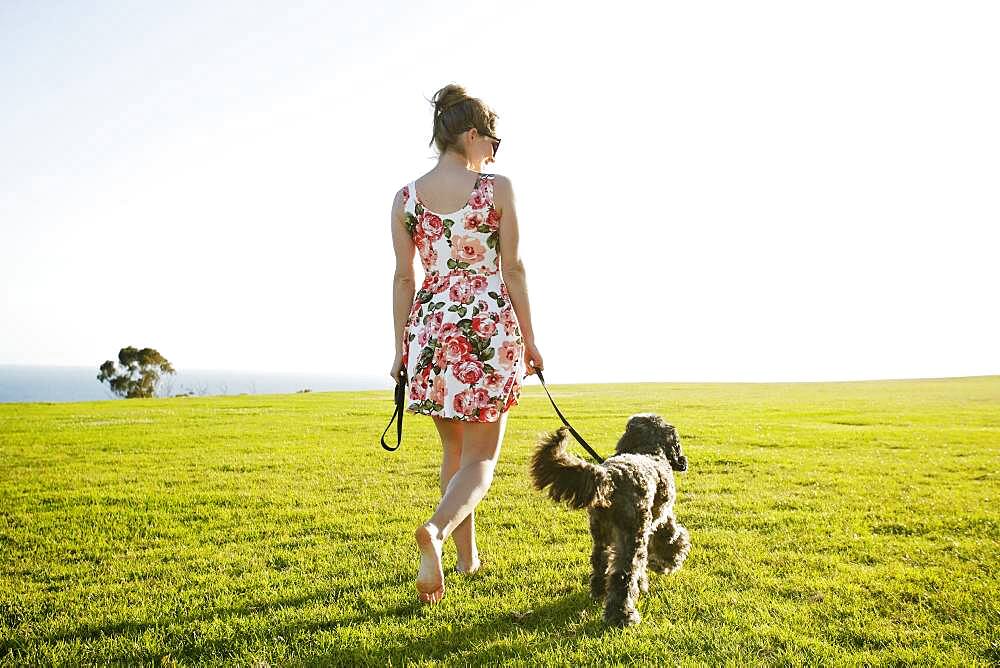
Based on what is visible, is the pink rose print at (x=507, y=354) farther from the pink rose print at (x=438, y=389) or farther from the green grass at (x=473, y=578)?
the green grass at (x=473, y=578)

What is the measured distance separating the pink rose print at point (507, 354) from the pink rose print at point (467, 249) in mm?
589

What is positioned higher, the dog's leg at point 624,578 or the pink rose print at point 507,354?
the pink rose print at point 507,354

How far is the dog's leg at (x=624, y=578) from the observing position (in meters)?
4.01

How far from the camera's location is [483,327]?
13.8 feet

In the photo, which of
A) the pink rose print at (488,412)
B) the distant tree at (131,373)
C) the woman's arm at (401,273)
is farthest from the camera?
the distant tree at (131,373)

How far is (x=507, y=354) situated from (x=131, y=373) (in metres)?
60.5

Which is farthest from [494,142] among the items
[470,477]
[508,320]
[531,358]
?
[470,477]

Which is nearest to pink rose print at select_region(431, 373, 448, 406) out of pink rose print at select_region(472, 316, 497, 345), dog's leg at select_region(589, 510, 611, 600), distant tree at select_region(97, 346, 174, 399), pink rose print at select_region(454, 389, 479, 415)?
pink rose print at select_region(454, 389, 479, 415)

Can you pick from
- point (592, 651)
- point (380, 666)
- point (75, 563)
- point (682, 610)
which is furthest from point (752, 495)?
point (75, 563)

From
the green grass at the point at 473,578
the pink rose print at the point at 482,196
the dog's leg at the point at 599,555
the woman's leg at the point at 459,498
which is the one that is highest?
the pink rose print at the point at 482,196

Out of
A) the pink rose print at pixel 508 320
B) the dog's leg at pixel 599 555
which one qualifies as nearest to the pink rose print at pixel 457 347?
the pink rose print at pixel 508 320

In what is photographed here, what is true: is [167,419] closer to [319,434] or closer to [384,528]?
[319,434]

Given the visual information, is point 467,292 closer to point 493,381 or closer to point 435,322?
point 435,322

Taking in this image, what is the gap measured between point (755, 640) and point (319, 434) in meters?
A: 12.6
